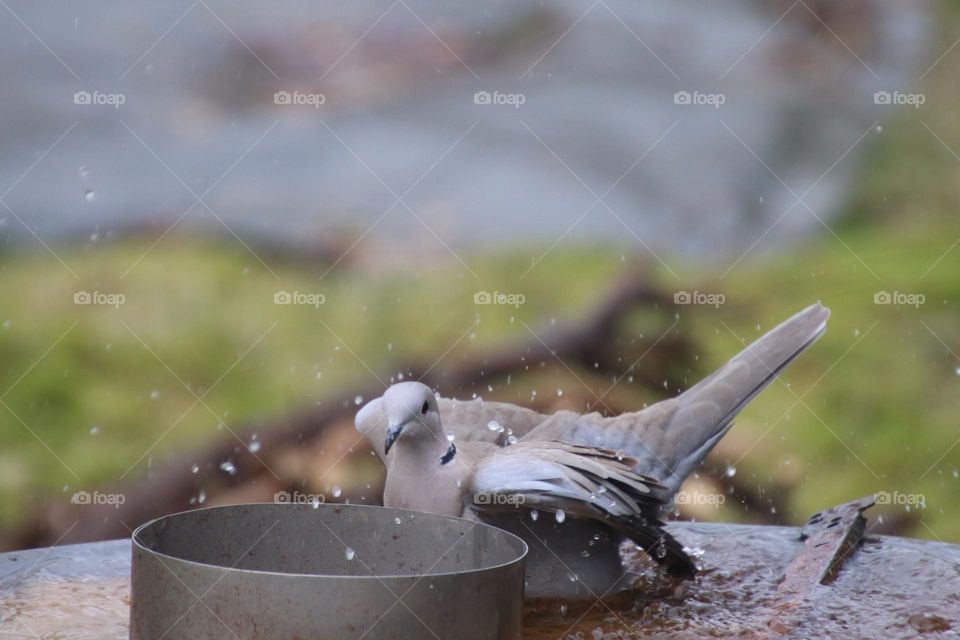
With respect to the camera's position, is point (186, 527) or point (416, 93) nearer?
point (186, 527)

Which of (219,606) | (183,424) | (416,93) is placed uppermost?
(416,93)

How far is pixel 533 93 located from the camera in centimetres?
439

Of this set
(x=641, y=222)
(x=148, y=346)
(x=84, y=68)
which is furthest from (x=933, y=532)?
(x=84, y=68)

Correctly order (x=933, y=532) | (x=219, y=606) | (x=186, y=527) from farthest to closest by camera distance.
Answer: (x=933, y=532)
(x=186, y=527)
(x=219, y=606)

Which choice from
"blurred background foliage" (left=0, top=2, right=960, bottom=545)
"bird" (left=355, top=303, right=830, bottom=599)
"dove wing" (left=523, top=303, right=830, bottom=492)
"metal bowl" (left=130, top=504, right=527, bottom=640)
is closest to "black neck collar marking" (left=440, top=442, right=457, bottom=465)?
"bird" (left=355, top=303, right=830, bottom=599)

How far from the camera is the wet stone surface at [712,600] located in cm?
168

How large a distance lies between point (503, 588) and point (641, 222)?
124 inches

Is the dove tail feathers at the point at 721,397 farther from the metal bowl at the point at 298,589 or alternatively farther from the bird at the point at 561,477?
the metal bowl at the point at 298,589

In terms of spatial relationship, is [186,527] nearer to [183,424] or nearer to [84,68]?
[183,424]

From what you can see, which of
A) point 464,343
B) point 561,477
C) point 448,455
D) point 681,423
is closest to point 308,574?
point 561,477

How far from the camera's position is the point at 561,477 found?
1986 millimetres

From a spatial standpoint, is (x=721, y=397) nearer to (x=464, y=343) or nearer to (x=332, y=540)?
(x=332, y=540)

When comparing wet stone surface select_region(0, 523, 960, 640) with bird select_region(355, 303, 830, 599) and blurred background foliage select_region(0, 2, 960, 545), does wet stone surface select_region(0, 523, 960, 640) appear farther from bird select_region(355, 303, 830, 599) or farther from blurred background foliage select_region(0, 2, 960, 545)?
blurred background foliage select_region(0, 2, 960, 545)

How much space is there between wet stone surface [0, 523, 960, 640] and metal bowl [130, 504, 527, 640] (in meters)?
0.24
